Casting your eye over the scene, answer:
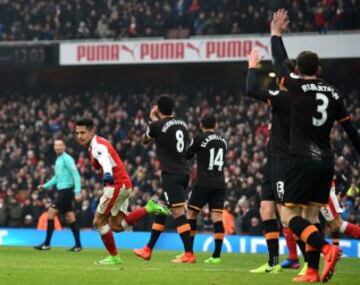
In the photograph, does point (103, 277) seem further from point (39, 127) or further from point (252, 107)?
point (39, 127)

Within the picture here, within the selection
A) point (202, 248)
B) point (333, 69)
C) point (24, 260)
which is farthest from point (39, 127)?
point (24, 260)

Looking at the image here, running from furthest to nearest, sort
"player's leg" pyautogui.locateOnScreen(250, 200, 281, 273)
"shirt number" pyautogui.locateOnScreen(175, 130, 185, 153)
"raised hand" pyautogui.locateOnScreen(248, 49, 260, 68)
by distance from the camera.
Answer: "shirt number" pyautogui.locateOnScreen(175, 130, 185, 153), "player's leg" pyautogui.locateOnScreen(250, 200, 281, 273), "raised hand" pyautogui.locateOnScreen(248, 49, 260, 68)

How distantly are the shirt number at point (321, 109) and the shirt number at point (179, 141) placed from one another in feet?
16.8

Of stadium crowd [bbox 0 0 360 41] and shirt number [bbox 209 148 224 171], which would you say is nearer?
shirt number [bbox 209 148 224 171]

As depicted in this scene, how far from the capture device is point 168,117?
1558cm

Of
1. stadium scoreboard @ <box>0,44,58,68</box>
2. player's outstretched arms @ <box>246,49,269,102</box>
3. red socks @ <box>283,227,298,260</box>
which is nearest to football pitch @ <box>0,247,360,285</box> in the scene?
red socks @ <box>283,227,298,260</box>

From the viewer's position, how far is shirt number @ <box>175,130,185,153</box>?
15570 mm

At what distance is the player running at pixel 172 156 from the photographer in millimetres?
15500

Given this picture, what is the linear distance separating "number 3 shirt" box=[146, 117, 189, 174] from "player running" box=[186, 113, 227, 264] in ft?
1.72

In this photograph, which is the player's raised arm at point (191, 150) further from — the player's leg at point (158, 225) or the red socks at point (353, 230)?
the red socks at point (353, 230)

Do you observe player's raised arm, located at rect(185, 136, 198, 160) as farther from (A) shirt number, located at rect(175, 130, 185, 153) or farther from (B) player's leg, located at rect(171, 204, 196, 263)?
(B) player's leg, located at rect(171, 204, 196, 263)

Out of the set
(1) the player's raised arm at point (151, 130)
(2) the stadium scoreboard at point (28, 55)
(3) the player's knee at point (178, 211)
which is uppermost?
(2) the stadium scoreboard at point (28, 55)

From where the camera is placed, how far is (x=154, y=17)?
3662 centimetres

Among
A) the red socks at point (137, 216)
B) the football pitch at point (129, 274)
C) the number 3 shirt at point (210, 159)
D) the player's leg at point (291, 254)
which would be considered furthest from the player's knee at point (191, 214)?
the player's leg at point (291, 254)
